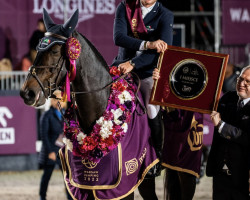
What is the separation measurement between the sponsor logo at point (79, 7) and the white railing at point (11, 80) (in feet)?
5.26

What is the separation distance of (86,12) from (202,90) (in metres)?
7.85

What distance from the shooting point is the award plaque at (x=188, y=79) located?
512 centimetres

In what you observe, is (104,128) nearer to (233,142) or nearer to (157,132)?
(157,132)

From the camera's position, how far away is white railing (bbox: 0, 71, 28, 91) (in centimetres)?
1146

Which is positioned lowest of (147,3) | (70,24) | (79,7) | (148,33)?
(79,7)

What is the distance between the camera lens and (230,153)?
16.0 feet

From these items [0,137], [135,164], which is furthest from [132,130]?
[0,137]

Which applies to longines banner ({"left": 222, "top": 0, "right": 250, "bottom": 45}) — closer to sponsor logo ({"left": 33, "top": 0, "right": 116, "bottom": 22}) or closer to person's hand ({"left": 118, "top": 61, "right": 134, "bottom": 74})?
sponsor logo ({"left": 33, "top": 0, "right": 116, "bottom": 22})

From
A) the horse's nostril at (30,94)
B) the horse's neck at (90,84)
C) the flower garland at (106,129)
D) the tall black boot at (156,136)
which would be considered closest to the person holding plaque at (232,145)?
the tall black boot at (156,136)

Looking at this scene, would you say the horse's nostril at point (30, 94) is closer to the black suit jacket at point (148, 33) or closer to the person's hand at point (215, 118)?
the black suit jacket at point (148, 33)

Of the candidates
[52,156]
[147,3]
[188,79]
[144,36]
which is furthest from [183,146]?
[52,156]

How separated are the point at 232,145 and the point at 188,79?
0.80 m

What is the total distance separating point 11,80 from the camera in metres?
11.4

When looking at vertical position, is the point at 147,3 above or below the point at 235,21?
above
